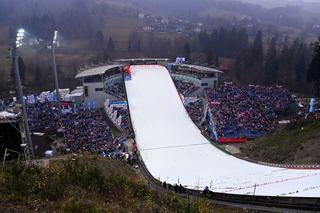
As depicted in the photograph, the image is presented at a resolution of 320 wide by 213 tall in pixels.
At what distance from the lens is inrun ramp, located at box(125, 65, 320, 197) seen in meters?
17.2

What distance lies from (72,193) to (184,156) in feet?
52.9

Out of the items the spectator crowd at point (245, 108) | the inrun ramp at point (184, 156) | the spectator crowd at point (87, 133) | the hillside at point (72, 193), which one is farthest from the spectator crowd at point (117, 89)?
the hillside at point (72, 193)

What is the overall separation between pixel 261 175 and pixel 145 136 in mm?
11808

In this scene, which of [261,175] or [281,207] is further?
[261,175]

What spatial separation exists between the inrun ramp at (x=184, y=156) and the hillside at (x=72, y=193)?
680 centimetres

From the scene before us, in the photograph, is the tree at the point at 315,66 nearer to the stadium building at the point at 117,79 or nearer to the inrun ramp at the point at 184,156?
the stadium building at the point at 117,79

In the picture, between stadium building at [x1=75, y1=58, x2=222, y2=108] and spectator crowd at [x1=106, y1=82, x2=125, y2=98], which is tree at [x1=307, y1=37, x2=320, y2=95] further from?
spectator crowd at [x1=106, y1=82, x2=125, y2=98]

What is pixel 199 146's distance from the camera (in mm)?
27375

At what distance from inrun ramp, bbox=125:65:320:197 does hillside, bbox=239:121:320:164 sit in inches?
102

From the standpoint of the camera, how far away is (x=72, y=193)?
32.6ft

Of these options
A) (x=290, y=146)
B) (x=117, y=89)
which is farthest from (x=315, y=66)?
(x=117, y=89)

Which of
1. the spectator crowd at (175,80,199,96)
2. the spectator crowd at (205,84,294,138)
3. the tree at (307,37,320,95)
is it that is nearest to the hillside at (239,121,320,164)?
the spectator crowd at (205,84,294,138)

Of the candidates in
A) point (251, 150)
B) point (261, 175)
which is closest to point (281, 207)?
point (261, 175)

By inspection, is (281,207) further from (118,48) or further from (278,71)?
(118,48)
